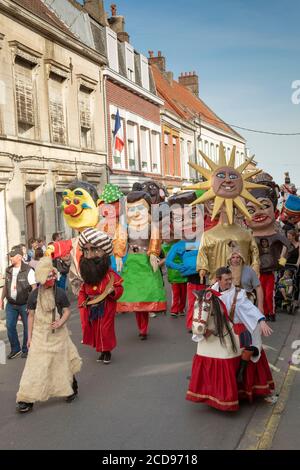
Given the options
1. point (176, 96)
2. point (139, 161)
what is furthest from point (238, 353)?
point (176, 96)

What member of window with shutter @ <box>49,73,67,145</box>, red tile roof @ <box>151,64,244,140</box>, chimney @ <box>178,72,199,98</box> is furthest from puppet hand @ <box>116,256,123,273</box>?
chimney @ <box>178,72,199,98</box>

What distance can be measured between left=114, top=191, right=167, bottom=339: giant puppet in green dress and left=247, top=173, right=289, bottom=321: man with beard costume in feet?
6.22

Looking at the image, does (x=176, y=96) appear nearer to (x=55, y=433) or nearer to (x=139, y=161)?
(x=139, y=161)

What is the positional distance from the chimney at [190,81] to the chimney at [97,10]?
22.2 metres

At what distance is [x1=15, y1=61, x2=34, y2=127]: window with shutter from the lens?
51.7ft

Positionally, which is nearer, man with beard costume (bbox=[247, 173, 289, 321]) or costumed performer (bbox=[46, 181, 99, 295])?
costumed performer (bbox=[46, 181, 99, 295])

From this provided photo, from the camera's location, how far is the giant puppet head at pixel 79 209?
9000 mm

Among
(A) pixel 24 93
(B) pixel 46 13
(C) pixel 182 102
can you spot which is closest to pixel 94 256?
(A) pixel 24 93

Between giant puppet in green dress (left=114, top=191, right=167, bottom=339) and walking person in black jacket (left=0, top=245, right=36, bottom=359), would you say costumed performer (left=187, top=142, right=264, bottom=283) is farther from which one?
walking person in black jacket (left=0, top=245, right=36, bottom=359)

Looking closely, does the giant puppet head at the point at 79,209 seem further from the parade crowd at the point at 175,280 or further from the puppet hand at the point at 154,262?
the puppet hand at the point at 154,262

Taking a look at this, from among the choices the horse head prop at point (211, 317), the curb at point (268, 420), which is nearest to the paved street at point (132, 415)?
the curb at point (268, 420)

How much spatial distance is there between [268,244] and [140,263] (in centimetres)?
237

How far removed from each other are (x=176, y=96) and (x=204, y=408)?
33.7 meters

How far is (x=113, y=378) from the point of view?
6723mm
